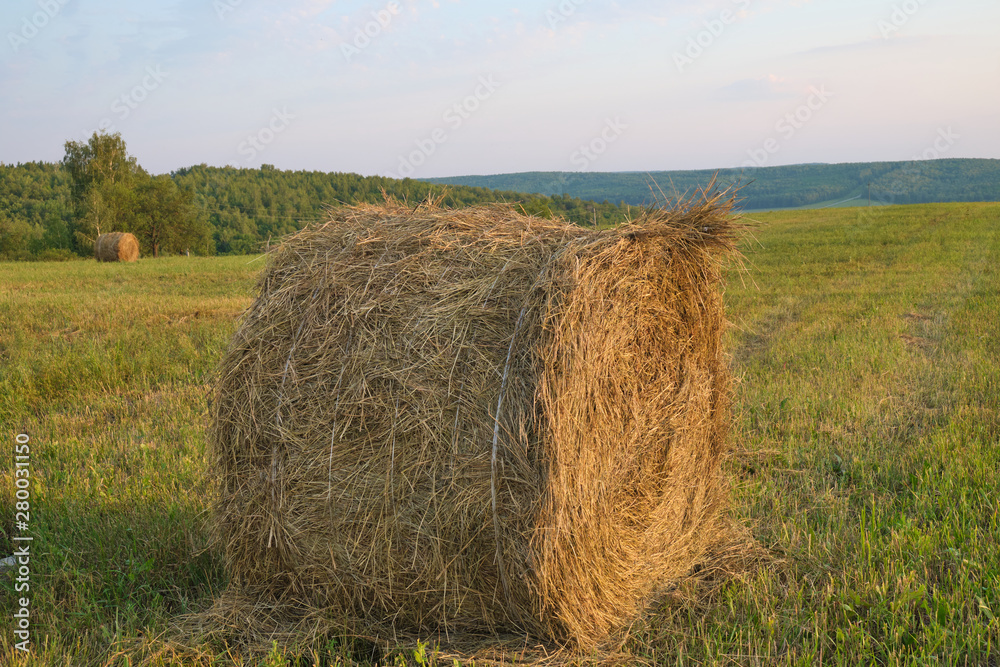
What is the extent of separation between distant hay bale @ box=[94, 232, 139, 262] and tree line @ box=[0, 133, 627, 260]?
1148 centimetres

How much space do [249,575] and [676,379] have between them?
296 centimetres

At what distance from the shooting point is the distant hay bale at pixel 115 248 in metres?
33.5

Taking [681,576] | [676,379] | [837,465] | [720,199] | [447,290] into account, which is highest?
[720,199]

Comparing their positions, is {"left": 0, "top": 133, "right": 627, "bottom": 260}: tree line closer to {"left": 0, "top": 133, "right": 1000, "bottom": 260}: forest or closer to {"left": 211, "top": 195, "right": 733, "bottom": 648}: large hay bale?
{"left": 0, "top": 133, "right": 1000, "bottom": 260}: forest

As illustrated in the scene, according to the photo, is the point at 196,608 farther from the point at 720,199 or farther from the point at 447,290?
the point at 720,199

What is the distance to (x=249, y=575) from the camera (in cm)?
396

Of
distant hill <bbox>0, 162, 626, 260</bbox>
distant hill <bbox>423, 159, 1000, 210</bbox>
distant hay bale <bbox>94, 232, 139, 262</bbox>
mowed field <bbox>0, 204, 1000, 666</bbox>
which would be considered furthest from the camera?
distant hill <bbox>423, 159, 1000, 210</bbox>

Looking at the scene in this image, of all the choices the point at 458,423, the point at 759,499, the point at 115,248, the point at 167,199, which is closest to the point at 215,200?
the point at 167,199

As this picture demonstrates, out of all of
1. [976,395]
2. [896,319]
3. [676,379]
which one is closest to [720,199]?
[676,379]

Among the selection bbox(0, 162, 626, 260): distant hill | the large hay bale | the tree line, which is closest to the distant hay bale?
the tree line

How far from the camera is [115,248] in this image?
33.5 m

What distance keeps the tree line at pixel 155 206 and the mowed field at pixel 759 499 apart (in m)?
38.6

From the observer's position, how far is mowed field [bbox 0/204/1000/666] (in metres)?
3.55

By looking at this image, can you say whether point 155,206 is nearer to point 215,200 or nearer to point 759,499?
point 215,200
